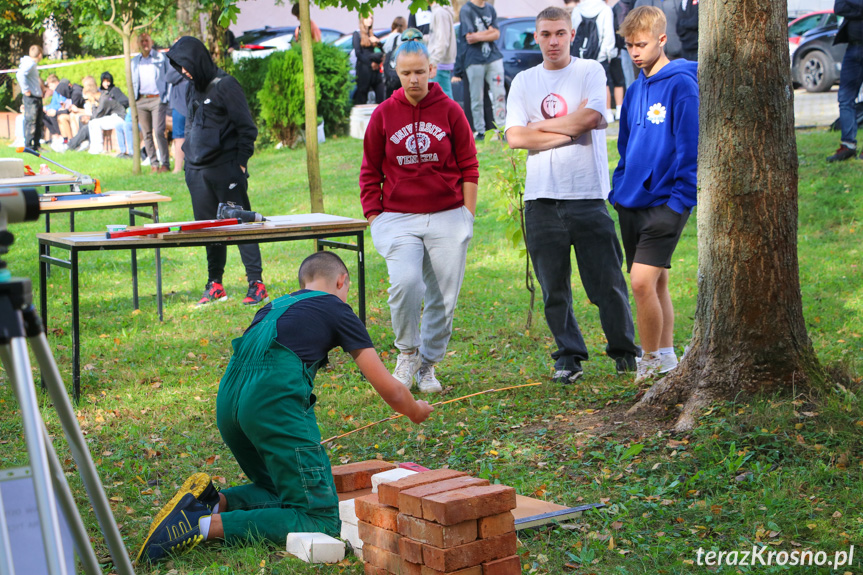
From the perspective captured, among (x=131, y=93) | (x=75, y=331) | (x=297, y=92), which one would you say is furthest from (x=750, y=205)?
(x=131, y=93)

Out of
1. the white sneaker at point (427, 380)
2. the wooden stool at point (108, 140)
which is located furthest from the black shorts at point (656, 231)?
the wooden stool at point (108, 140)

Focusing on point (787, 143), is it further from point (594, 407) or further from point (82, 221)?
point (82, 221)

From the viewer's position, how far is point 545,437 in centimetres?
488

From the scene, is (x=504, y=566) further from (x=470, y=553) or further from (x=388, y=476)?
(x=388, y=476)

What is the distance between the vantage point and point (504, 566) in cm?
322

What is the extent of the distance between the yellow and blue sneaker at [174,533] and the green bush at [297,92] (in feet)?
47.2

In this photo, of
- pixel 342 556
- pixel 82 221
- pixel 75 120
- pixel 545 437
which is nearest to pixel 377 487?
pixel 342 556

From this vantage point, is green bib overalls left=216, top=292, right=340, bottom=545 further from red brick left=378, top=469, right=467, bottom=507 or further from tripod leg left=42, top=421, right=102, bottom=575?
tripod leg left=42, top=421, right=102, bottom=575

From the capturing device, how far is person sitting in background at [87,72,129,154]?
21578 millimetres

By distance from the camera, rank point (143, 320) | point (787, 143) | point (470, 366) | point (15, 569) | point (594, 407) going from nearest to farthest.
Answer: point (15, 569) → point (787, 143) → point (594, 407) → point (470, 366) → point (143, 320)

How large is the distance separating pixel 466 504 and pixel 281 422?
923 mm

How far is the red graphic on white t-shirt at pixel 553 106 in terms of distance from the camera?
582 centimetres

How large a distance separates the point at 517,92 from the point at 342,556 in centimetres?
351

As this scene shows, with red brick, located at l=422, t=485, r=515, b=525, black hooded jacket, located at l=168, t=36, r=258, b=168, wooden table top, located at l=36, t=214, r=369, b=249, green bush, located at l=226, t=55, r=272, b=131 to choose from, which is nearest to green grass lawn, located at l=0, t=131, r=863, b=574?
red brick, located at l=422, t=485, r=515, b=525
